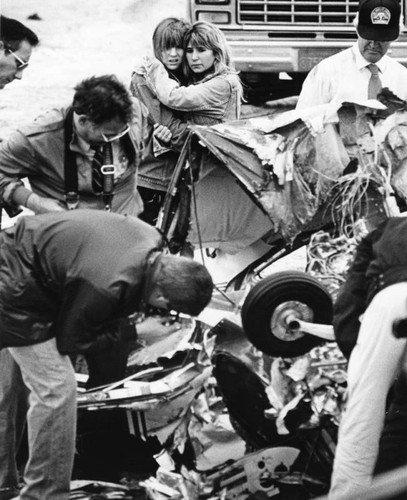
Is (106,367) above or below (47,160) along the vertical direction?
below

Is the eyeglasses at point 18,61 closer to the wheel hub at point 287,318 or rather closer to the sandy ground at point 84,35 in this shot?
the wheel hub at point 287,318

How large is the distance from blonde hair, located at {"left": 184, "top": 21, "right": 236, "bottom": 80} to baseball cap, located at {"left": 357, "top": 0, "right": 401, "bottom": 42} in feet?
2.76

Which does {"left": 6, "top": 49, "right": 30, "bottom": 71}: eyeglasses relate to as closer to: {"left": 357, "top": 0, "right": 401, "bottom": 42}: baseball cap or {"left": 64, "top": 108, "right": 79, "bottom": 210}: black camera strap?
{"left": 64, "top": 108, "right": 79, "bottom": 210}: black camera strap

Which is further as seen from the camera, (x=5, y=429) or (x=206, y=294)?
(x=5, y=429)

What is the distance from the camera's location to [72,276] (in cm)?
482

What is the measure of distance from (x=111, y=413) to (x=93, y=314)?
155 cm

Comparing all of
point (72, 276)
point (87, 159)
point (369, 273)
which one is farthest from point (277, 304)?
point (87, 159)

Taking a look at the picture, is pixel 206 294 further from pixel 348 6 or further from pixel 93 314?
pixel 348 6

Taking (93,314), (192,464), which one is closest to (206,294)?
(93,314)

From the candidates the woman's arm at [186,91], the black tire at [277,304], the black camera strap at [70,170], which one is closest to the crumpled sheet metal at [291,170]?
the black tire at [277,304]

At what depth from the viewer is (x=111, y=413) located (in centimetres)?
622

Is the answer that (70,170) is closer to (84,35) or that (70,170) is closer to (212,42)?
(212,42)

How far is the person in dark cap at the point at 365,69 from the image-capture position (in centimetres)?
734

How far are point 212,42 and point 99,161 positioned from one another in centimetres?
179
